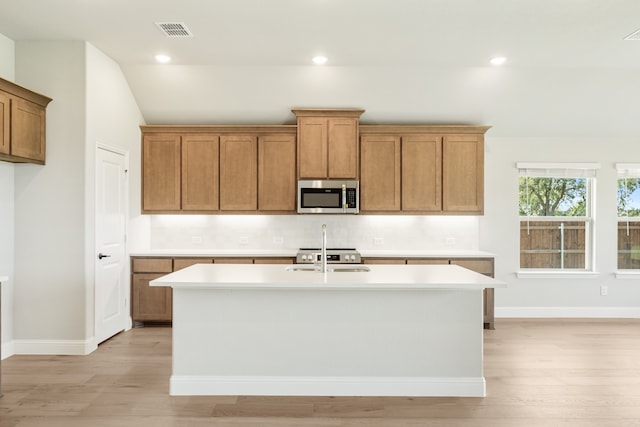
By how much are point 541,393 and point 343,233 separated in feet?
10.2

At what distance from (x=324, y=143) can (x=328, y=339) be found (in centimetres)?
279

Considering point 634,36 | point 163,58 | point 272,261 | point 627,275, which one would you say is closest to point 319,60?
point 163,58

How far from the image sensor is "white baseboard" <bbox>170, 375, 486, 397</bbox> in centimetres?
323

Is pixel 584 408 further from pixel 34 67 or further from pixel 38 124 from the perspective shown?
pixel 34 67

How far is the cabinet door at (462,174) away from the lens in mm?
5574

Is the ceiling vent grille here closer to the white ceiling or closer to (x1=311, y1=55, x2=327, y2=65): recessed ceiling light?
the white ceiling

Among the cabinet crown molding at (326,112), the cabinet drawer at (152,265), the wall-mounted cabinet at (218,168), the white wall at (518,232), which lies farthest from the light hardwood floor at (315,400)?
the cabinet crown molding at (326,112)

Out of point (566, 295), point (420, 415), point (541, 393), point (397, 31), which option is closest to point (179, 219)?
point (397, 31)

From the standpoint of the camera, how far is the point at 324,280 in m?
3.08

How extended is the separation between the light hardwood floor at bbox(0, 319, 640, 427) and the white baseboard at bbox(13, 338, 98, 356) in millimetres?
92

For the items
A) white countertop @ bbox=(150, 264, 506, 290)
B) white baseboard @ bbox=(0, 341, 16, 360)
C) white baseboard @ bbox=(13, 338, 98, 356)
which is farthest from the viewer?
white baseboard @ bbox=(13, 338, 98, 356)

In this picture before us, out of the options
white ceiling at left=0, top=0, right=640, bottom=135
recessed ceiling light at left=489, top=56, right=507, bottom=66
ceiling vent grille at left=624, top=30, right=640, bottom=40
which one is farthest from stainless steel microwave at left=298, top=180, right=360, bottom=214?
ceiling vent grille at left=624, top=30, right=640, bottom=40

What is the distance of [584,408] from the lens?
9.98ft

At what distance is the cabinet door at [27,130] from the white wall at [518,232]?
197 inches
